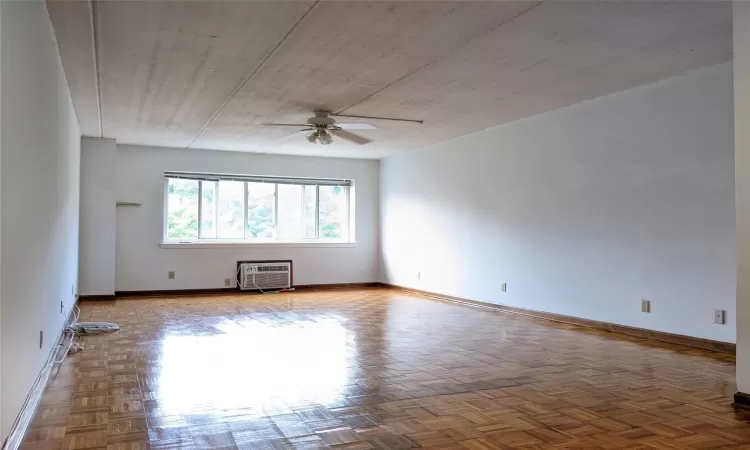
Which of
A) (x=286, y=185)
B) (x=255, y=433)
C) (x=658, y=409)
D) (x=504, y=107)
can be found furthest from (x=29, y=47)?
(x=286, y=185)

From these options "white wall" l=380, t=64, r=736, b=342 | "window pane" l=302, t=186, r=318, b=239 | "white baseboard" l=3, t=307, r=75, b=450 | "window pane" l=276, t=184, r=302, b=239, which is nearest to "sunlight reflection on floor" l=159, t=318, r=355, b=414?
"white baseboard" l=3, t=307, r=75, b=450

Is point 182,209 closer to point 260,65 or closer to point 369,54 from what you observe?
point 260,65

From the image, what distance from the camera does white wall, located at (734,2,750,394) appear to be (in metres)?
2.91

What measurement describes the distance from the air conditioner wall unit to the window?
0.43 meters

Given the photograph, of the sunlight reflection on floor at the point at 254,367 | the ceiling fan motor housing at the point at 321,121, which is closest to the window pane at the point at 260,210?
the ceiling fan motor housing at the point at 321,121

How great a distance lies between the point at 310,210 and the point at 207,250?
5.83 ft

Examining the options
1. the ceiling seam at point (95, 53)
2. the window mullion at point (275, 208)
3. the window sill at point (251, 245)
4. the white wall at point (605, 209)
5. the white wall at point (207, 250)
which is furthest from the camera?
the window mullion at point (275, 208)

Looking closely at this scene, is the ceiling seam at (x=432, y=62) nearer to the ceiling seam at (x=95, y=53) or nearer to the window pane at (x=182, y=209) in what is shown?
the ceiling seam at (x=95, y=53)

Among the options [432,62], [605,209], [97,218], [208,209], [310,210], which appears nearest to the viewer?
[432,62]

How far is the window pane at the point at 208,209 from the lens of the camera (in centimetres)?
859

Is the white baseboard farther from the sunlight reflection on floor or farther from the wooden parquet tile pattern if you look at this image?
the sunlight reflection on floor

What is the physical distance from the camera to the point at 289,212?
30.2 feet

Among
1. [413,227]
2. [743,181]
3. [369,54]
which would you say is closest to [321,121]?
[369,54]

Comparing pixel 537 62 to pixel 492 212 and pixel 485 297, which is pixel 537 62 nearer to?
pixel 492 212
